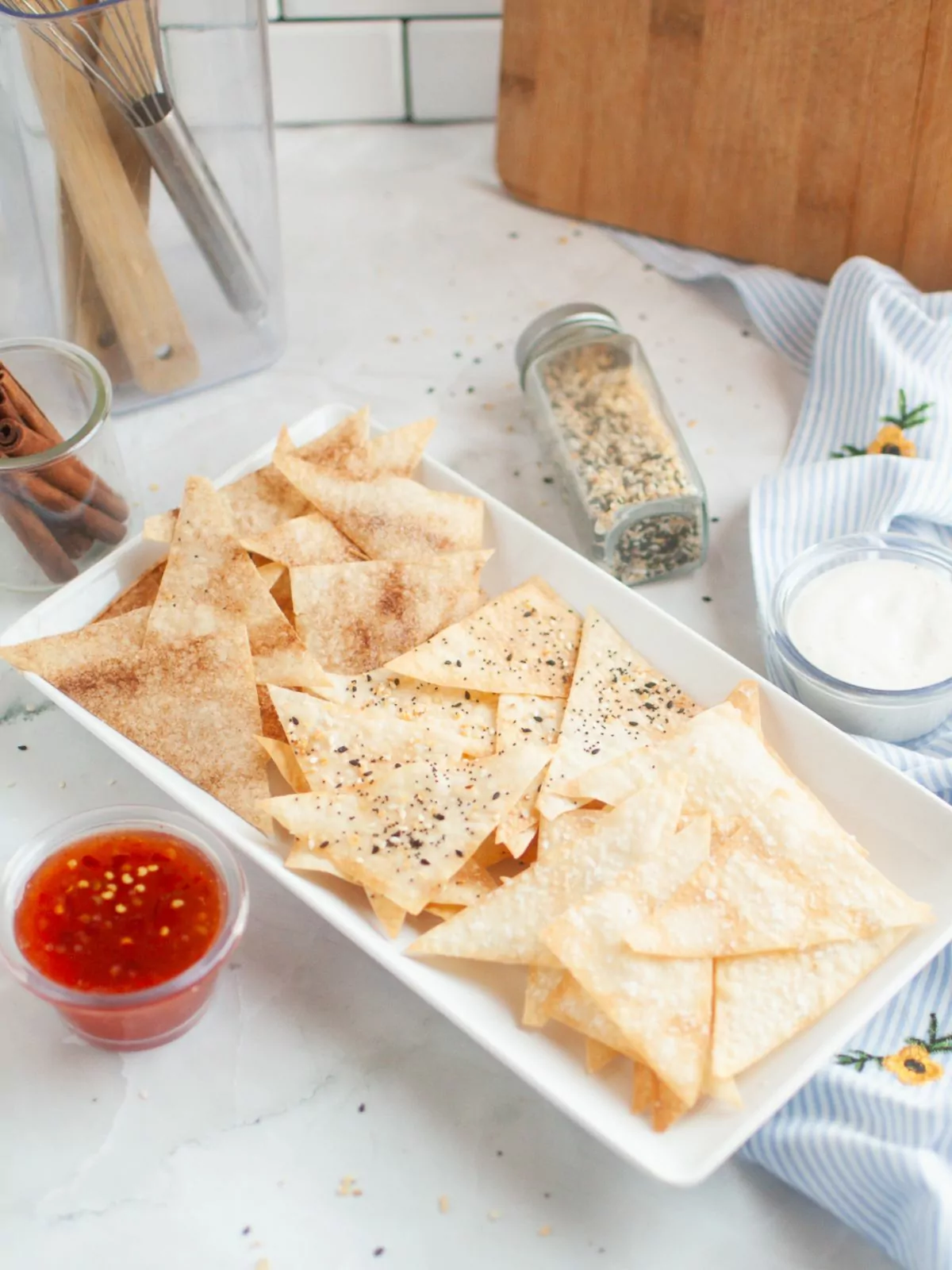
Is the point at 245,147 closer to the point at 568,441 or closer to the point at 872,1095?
the point at 568,441

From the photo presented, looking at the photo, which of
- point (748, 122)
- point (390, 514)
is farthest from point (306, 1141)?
point (748, 122)

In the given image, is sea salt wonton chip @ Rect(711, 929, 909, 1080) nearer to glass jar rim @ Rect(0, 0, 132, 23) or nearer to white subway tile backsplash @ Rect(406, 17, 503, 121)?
glass jar rim @ Rect(0, 0, 132, 23)

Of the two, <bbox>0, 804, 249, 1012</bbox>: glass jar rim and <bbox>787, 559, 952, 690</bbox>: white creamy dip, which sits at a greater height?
<bbox>787, 559, 952, 690</bbox>: white creamy dip

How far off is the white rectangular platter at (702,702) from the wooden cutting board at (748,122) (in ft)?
2.37

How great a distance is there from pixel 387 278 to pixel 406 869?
118cm

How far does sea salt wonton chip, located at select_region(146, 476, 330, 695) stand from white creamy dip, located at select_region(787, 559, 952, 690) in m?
0.55

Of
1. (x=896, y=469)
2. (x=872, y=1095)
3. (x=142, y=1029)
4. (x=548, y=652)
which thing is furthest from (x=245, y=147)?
(x=872, y=1095)

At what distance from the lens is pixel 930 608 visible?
5.11 feet

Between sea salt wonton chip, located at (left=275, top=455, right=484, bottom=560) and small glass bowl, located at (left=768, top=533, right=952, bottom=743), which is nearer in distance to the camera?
small glass bowl, located at (left=768, top=533, right=952, bottom=743)

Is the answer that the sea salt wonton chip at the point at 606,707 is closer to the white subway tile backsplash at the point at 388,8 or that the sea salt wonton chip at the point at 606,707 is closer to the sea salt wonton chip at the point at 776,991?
the sea salt wonton chip at the point at 776,991

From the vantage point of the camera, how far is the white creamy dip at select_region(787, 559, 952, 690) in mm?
1508

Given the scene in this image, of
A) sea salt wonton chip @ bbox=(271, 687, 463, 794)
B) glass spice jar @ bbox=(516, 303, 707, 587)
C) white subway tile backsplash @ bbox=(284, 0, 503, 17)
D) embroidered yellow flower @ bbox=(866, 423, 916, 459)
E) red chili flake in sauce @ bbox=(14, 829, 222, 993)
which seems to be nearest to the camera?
red chili flake in sauce @ bbox=(14, 829, 222, 993)

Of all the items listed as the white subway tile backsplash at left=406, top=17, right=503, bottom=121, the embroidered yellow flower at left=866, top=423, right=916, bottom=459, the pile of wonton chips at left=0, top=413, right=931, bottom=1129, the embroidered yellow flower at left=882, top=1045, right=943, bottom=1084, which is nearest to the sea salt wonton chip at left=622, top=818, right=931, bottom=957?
the pile of wonton chips at left=0, top=413, right=931, bottom=1129

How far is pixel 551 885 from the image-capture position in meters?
1.26
